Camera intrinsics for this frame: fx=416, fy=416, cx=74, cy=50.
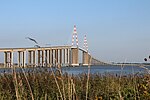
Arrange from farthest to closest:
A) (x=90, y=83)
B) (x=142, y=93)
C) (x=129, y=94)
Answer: (x=90, y=83) → (x=129, y=94) → (x=142, y=93)

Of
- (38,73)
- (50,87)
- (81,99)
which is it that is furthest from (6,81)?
(81,99)

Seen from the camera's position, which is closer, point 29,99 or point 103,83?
point 29,99

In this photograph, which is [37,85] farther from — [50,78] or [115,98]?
[115,98]

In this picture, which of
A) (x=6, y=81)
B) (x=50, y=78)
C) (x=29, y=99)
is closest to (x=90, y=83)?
(x=50, y=78)

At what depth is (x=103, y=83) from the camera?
11844 millimetres

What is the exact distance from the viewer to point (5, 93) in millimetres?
10180

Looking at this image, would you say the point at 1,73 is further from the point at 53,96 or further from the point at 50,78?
the point at 53,96

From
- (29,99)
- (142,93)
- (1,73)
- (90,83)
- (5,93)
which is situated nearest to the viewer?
(142,93)

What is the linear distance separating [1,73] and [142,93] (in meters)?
6.96

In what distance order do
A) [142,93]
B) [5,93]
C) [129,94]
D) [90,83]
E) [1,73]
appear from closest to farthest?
[142,93], [129,94], [5,93], [90,83], [1,73]

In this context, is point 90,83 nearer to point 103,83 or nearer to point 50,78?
point 103,83

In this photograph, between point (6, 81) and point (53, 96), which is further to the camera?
point (6, 81)

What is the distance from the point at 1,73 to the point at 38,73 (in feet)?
5.16

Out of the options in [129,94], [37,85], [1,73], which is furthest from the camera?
[1,73]
